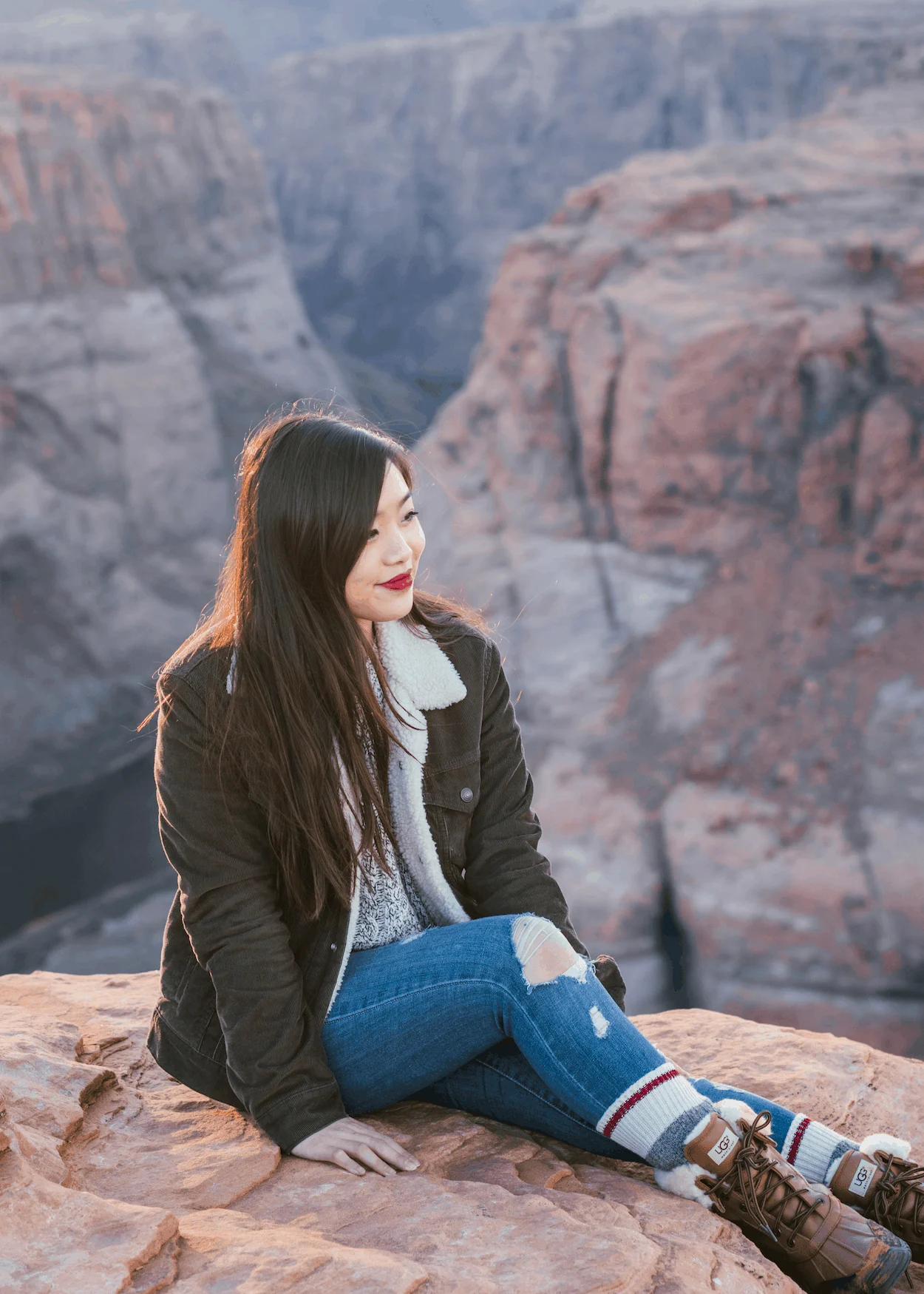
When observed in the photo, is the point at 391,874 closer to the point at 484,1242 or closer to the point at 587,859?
the point at 484,1242

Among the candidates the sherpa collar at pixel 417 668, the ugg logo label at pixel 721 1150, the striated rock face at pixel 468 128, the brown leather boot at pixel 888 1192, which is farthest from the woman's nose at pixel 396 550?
the striated rock face at pixel 468 128

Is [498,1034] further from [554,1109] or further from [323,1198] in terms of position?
[323,1198]

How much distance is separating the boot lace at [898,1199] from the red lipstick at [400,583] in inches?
39.6

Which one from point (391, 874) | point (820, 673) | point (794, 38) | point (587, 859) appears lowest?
point (587, 859)

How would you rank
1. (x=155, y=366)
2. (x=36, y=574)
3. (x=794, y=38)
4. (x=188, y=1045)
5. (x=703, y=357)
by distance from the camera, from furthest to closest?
(x=794, y=38), (x=155, y=366), (x=36, y=574), (x=703, y=357), (x=188, y=1045)

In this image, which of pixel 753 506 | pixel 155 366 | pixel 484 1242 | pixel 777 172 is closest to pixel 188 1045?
pixel 484 1242

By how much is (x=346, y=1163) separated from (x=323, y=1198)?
69mm

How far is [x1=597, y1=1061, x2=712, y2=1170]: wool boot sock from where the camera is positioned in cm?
148

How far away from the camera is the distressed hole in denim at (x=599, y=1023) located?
1498 millimetres

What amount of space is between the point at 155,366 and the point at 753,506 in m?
8.20

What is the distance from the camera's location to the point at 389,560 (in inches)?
64.3

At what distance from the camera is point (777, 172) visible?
350 inches

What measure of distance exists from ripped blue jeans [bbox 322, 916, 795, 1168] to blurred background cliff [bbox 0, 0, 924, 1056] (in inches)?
201

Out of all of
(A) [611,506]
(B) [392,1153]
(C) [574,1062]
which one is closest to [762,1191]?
(C) [574,1062]
